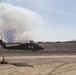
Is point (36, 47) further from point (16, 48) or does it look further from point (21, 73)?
point (21, 73)

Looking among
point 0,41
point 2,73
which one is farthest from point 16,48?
point 2,73

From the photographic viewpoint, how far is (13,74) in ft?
61.3

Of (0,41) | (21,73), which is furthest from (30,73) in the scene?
(0,41)

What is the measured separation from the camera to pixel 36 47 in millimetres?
64375

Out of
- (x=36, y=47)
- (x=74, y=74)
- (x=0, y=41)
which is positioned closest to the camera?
(x=74, y=74)

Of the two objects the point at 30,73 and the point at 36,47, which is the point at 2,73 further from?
the point at 36,47

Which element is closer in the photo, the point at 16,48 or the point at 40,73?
the point at 40,73

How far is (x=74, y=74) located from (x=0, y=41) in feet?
176

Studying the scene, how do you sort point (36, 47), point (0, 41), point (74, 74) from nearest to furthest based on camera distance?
point (74, 74)
point (36, 47)
point (0, 41)

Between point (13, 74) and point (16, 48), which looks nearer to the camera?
point (13, 74)

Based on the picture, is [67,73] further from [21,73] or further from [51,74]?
[21,73]

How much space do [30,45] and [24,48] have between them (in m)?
1.95

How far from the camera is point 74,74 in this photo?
1838 cm

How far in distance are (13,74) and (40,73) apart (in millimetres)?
2056
